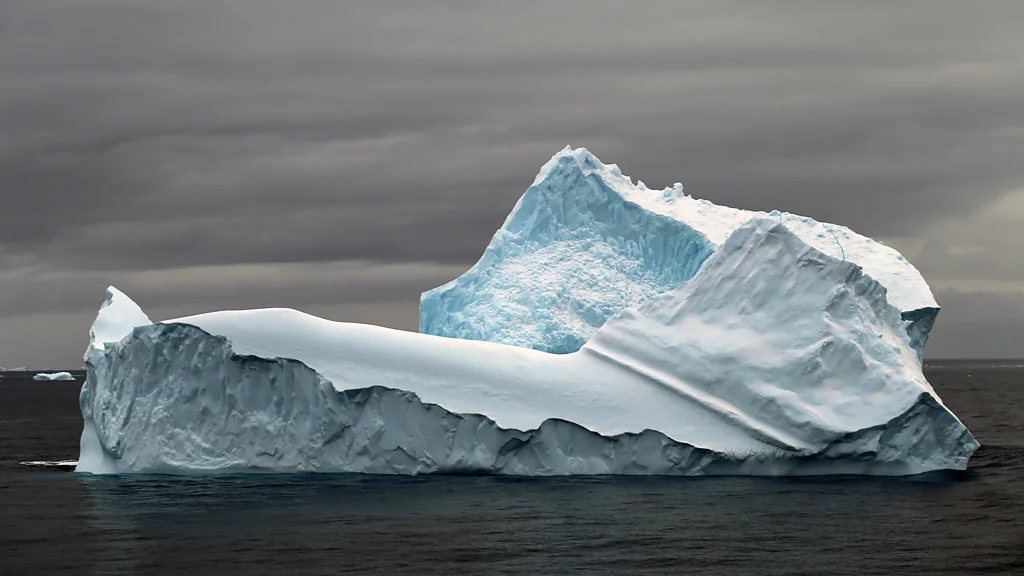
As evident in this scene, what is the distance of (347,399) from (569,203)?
1787 centimetres

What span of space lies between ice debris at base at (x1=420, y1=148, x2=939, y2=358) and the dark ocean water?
14.0 metres

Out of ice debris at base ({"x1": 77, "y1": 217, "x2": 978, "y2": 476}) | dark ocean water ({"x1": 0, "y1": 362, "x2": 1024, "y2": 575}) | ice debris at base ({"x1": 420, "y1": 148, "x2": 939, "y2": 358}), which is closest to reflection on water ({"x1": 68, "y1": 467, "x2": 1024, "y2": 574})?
dark ocean water ({"x1": 0, "y1": 362, "x2": 1024, "y2": 575})

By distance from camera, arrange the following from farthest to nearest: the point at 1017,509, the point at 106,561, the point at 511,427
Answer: the point at 511,427 → the point at 1017,509 → the point at 106,561

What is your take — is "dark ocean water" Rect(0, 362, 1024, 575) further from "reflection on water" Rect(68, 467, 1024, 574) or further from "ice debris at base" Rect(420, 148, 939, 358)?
"ice debris at base" Rect(420, 148, 939, 358)

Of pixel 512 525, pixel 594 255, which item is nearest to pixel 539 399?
pixel 512 525

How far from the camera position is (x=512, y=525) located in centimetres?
2041

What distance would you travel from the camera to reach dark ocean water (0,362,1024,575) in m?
17.9

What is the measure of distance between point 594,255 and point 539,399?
619 inches

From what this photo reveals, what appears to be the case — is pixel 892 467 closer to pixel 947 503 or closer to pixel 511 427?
pixel 947 503

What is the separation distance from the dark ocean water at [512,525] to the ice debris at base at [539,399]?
0.64 m

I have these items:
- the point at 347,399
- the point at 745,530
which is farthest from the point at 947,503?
the point at 347,399

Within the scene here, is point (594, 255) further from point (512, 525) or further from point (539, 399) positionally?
point (512, 525)

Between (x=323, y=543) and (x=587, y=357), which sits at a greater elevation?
(x=587, y=357)

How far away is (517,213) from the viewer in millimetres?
41812
